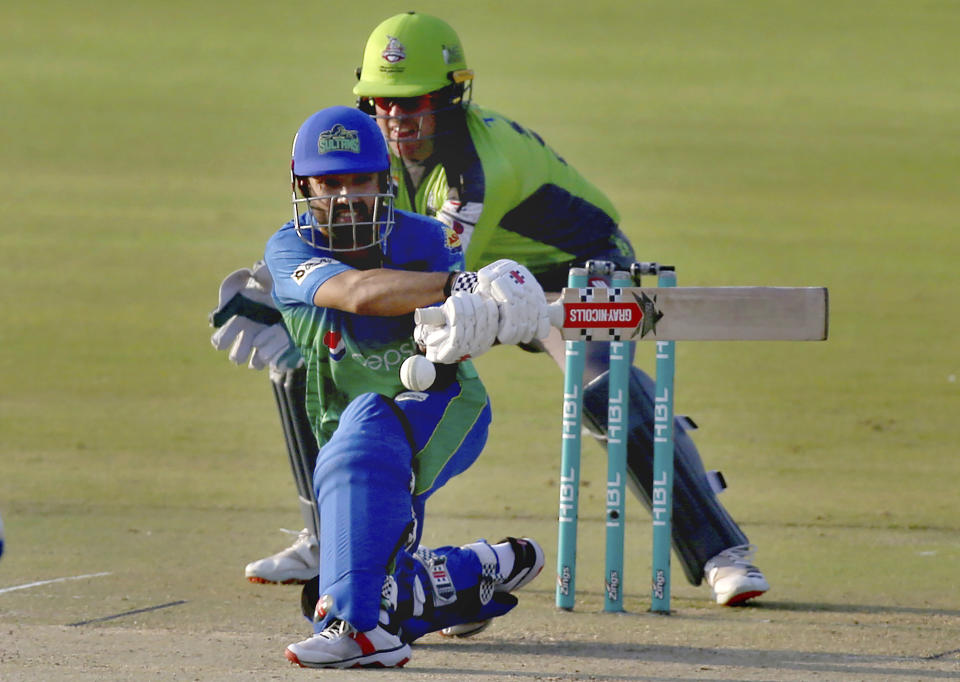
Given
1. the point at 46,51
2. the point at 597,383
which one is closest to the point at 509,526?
the point at 597,383

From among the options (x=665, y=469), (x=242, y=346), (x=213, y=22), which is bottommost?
(x=665, y=469)

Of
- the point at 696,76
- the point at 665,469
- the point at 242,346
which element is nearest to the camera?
the point at 665,469

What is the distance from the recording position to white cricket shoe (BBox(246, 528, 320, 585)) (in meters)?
5.79

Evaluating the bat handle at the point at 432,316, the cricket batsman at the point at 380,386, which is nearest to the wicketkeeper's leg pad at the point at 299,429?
the cricket batsman at the point at 380,386

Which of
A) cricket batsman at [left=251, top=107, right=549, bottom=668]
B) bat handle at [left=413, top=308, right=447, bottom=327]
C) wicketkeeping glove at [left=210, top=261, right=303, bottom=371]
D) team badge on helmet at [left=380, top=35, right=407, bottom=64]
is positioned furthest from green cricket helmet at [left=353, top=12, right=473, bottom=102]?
bat handle at [left=413, top=308, right=447, bottom=327]

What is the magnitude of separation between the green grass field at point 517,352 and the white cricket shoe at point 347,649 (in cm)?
21

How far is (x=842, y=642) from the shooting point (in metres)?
4.77

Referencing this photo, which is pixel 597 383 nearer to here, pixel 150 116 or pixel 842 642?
pixel 842 642

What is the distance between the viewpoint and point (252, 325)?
5.88 m

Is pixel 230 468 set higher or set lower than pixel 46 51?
lower

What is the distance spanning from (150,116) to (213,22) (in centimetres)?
671

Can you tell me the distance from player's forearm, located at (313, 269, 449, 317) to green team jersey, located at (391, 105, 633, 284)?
1.27m

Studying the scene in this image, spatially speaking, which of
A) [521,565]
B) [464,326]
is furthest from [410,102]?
[464,326]

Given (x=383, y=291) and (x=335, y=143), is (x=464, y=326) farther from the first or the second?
(x=335, y=143)
